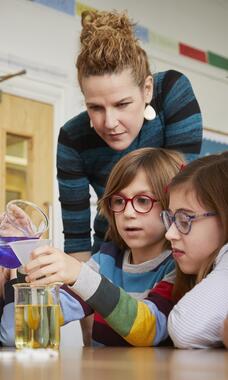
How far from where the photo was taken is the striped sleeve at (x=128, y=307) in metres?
1.07

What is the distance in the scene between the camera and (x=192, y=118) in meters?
1.75

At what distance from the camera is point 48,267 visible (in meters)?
0.97

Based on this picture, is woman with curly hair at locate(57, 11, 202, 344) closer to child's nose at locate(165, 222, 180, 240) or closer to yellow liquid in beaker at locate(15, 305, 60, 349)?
child's nose at locate(165, 222, 180, 240)

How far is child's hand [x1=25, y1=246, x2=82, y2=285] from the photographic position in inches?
37.3

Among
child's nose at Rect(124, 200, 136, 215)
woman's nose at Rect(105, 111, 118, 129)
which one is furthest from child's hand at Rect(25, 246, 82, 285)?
woman's nose at Rect(105, 111, 118, 129)

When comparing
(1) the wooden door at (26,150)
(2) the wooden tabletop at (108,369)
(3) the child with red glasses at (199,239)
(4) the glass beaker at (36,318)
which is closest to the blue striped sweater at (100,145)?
(3) the child with red glasses at (199,239)

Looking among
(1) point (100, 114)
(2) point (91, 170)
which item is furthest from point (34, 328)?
(2) point (91, 170)

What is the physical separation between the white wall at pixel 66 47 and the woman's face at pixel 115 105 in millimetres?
1819

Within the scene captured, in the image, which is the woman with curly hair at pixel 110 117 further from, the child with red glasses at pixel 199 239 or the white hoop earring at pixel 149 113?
the child with red glasses at pixel 199 239

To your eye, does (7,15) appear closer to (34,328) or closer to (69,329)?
(69,329)

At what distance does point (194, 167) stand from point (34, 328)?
550mm

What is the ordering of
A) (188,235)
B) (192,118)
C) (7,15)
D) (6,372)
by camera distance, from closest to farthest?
1. (6,372)
2. (188,235)
3. (192,118)
4. (7,15)

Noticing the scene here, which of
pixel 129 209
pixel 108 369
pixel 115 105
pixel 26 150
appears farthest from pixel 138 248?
pixel 26 150

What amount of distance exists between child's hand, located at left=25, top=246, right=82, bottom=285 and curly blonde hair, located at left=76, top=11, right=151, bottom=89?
69 centimetres
